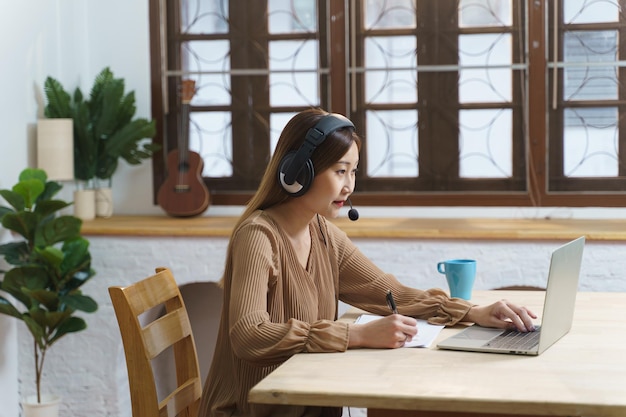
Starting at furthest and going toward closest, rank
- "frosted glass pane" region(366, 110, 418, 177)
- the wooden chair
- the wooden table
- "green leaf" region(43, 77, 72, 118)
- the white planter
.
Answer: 1. the white planter
2. "frosted glass pane" region(366, 110, 418, 177)
3. "green leaf" region(43, 77, 72, 118)
4. the wooden chair
5. the wooden table

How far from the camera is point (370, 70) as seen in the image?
4.43m

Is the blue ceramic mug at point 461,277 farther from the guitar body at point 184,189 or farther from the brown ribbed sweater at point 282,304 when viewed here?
the guitar body at point 184,189

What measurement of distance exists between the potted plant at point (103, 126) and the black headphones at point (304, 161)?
2341mm

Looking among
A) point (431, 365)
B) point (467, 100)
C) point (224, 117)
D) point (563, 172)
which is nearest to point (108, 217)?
point (224, 117)

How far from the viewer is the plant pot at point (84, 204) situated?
4.46m

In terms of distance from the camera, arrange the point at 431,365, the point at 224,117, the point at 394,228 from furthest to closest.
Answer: the point at 224,117
the point at 394,228
the point at 431,365

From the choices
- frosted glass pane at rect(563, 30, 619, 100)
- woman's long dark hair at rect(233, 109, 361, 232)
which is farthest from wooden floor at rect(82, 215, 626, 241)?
woman's long dark hair at rect(233, 109, 361, 232)

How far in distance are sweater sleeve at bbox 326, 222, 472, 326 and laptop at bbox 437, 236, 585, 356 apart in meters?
0.18

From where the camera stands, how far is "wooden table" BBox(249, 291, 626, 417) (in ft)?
5.23

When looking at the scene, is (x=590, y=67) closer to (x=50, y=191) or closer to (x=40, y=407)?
(x=50, y=191)

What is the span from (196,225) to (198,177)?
371 mm

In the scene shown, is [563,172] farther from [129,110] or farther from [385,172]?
[129,110]

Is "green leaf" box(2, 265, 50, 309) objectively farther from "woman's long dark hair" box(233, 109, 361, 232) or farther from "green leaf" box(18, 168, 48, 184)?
"woman's long dark hair" box(233, 109, 361, 232)

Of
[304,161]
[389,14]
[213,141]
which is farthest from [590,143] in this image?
[304,161]
